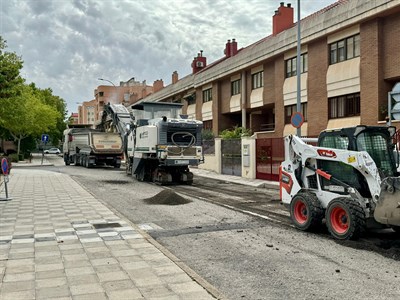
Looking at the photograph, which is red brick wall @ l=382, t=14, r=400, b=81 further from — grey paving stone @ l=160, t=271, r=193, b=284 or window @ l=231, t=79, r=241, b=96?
grey paving stone @ l=160, t=271, r=193, b=284

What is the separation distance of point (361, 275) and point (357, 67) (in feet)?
59.9

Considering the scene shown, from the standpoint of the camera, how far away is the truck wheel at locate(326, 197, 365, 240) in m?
7.08

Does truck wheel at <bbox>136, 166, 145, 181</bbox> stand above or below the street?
above

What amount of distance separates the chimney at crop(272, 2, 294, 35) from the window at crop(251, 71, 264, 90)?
344 centimetres

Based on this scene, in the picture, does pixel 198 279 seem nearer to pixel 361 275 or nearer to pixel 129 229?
pixel 361 275

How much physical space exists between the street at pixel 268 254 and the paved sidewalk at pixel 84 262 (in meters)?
0.47

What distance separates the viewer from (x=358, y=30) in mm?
21375

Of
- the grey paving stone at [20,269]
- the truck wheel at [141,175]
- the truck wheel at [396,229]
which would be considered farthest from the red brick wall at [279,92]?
the grey paving stone at [20,269]

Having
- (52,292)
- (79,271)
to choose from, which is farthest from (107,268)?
(52,292)

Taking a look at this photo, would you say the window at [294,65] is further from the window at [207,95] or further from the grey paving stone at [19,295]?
the grey paving stone at [19,295]

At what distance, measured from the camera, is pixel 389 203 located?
21.3 ft

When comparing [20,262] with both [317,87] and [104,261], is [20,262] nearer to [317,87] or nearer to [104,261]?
[104,261]

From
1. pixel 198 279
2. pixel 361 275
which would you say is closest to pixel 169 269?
pixel 198 279

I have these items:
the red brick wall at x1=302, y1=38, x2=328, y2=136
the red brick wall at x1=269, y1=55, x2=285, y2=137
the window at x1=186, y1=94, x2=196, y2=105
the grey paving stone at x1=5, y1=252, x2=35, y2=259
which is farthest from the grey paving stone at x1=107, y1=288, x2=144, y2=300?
the window at x1=186, y1=94, x2=196, y2=105
